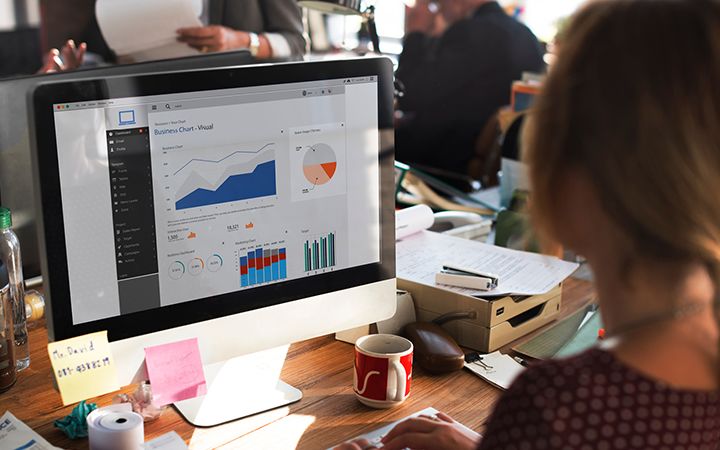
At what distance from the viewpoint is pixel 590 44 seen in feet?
2.37

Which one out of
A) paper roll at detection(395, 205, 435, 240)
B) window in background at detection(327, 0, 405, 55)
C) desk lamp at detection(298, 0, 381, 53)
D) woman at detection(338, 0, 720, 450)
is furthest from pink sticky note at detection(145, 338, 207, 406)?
window in background at detection(327, 0, 405, 55)

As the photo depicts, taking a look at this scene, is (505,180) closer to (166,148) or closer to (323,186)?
(323,186)

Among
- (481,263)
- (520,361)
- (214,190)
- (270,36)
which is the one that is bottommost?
(520,361)

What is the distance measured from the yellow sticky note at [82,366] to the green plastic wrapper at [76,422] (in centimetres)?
7

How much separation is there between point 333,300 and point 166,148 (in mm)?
348

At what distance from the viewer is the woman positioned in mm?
695

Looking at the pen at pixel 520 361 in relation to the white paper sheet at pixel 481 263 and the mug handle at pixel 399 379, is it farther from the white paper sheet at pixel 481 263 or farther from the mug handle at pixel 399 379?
the mug handle at pixel 399 379

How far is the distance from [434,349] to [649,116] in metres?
0.71

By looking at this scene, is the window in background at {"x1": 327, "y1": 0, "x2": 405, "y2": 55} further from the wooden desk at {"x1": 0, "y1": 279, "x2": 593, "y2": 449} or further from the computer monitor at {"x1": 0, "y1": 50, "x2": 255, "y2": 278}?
the wooden desk at {"x1": 0, "y1": 279, "x2": 593, "y2": 449}

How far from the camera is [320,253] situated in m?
1.23

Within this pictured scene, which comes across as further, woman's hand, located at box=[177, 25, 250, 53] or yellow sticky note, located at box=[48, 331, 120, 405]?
woman's hand, located at box=[177, 25, 250, 53]

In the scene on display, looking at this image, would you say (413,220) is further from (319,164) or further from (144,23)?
(144,23)

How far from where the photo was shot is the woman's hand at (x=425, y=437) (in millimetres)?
1055

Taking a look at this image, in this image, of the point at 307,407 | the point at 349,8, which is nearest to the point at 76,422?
the point at 307,407
